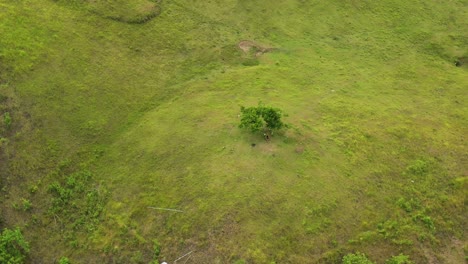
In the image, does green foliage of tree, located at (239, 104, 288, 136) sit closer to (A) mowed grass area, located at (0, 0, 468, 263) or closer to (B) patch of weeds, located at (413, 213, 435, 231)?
(A) mowed grass area, located at (0, 0, 468, 263)

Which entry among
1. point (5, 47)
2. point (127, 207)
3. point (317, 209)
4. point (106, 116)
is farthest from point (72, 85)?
point (317, 209)

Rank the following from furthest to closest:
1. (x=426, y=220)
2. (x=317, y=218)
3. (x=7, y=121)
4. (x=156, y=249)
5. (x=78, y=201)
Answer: (x=7, y=121) → (x=78, y=201) → (x=426, y=220) → (x=317, y=218) → (x=156, y=249)

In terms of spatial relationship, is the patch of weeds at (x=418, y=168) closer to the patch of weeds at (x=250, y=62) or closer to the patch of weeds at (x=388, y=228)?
the patch of weeds at (x=388, y=228)

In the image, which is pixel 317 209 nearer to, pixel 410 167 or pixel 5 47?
pixel 410 167

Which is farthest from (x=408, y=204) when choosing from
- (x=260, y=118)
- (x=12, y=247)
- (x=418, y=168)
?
(x=12, y=247)

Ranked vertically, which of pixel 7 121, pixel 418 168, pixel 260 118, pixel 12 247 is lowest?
pixel 12 247

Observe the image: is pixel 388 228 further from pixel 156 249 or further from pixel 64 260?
pixel 64 260

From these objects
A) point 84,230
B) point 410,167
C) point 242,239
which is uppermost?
point 410,167

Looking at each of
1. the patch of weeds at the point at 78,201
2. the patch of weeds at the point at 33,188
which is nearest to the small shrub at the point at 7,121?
the patch of weeds at the point at 33,188
